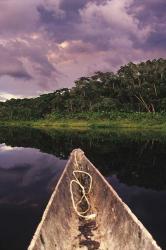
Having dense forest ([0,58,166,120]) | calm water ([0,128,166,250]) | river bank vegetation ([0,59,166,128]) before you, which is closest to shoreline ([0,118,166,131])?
river bank vegetation ([0,59,166,128])

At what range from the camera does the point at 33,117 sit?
A: 277ft

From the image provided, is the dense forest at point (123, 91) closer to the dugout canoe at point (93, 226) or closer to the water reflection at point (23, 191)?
the water reflection at point (23, 191)

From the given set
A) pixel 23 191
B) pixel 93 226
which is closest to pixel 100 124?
pixel 23 191

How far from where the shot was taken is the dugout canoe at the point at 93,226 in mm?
7203

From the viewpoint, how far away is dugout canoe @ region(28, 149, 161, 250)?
23.6 feet

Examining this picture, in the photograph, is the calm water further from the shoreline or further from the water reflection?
the shoreline

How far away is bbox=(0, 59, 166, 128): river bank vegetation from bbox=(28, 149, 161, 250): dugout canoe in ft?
156

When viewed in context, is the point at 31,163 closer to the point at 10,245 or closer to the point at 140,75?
the point at 10,245

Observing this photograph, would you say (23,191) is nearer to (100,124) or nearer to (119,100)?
(100,124)

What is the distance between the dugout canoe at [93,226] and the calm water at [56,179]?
1.82 metres

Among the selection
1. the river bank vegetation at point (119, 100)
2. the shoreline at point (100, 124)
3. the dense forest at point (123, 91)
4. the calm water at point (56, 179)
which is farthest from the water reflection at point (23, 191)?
the dense forest at point (123, 91)

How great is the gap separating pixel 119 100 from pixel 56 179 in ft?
174

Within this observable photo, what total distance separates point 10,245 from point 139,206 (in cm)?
601

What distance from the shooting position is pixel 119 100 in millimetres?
73375
